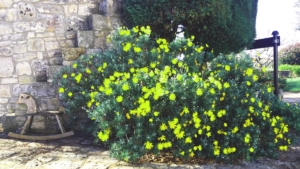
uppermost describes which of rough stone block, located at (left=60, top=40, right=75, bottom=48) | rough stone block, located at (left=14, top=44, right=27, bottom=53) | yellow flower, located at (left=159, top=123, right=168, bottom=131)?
rough stone block, located at (left=60, top=40, right=75, bottom=48)

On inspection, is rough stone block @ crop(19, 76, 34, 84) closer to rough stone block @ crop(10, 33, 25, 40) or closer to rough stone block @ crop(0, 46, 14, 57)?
rough stone block @ crop(0, 46, 14, 57)

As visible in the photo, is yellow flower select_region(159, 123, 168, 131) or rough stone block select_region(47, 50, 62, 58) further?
rough stone block select_region(47, 50, 62, 58)

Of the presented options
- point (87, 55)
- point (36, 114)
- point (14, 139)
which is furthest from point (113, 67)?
point (14, 139)

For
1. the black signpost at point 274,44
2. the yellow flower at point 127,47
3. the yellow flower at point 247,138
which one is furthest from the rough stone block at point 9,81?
the black signpost at point 274,44

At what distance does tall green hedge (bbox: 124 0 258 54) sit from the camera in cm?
494

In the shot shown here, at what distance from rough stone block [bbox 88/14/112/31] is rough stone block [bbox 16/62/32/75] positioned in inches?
47.2

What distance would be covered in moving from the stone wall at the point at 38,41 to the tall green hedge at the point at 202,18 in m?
0.65

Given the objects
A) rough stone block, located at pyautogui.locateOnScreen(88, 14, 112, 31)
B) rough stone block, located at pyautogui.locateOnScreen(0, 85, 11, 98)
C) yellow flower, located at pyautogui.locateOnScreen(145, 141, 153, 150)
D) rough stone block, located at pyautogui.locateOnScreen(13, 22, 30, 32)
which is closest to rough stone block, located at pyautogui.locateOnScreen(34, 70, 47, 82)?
rough stone block, located at pyautogui.locateOnScreen(0, 85, 11, 98)

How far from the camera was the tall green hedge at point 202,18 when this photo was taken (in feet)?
16.2

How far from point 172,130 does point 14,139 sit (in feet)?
8.23

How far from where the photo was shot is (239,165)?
3451 mm

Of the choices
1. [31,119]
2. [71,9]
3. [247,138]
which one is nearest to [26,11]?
[71,9]

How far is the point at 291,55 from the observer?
19.0m

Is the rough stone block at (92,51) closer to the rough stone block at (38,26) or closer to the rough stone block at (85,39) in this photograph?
the rough stone block at (85,39)
